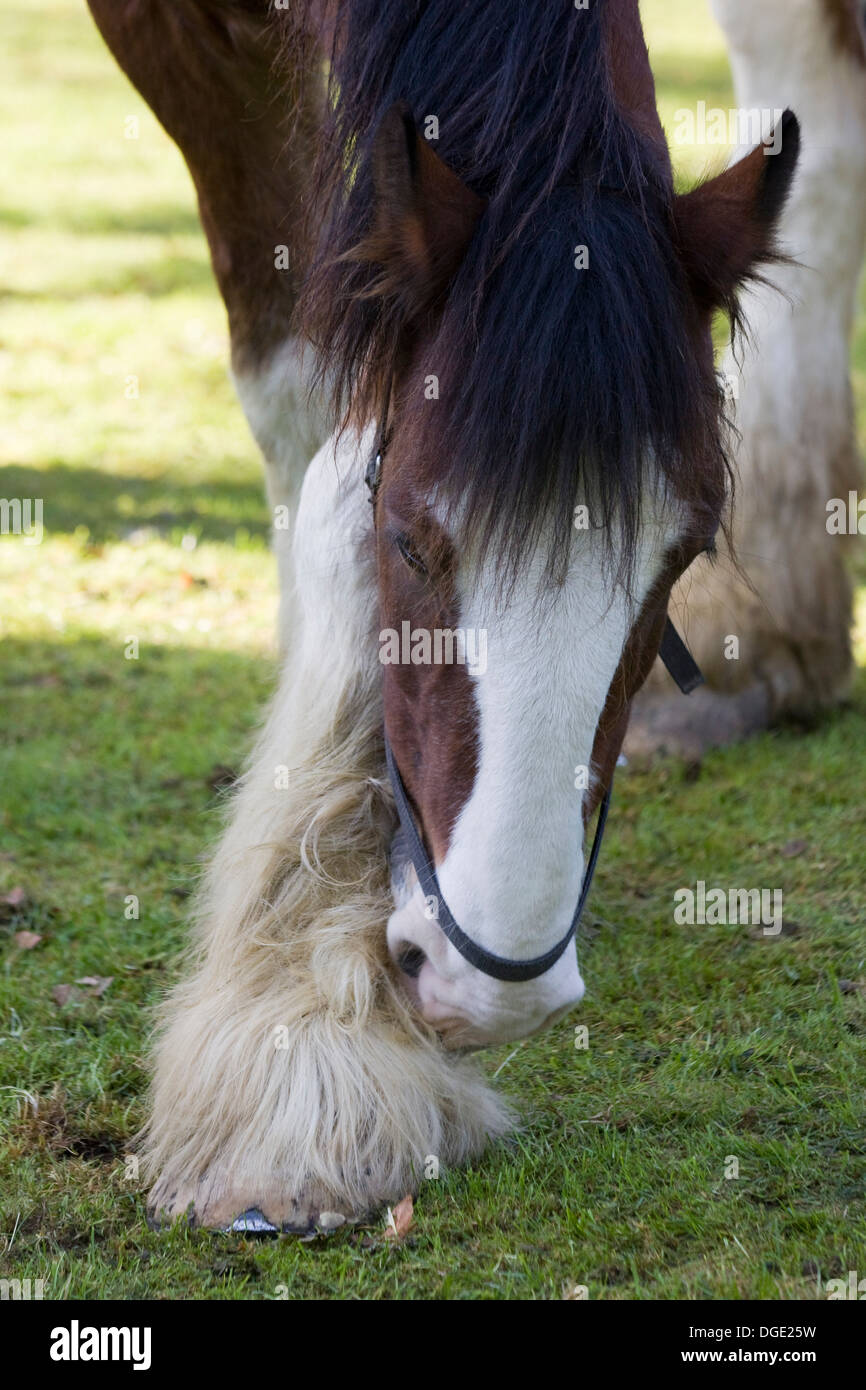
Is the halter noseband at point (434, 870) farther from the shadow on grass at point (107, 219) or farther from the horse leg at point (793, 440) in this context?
the shadow on grass at point (107, 219)

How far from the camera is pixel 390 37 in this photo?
236 centimetres

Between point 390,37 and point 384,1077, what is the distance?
1672 mm

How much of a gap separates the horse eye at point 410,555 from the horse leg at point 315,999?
479mm

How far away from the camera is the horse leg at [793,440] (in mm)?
4117

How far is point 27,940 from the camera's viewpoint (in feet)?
10.9

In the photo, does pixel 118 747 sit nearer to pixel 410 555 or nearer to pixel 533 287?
pixel 410 555

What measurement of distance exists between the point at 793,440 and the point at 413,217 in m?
2.42

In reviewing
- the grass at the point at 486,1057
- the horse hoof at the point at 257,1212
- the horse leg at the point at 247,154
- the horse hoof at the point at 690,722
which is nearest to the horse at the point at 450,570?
the horse hoof at the point at 257,1212

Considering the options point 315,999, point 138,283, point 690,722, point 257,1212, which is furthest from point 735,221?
point 138,283

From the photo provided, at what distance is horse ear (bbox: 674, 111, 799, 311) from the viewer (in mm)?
2178

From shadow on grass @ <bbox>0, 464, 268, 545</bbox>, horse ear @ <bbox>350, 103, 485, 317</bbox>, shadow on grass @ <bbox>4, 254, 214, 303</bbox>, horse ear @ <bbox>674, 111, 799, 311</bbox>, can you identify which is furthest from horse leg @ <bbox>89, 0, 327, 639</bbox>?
shadow on grass @ <bbox>4, 254, 214, 303</bbox>

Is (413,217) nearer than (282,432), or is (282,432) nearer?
(413,217)

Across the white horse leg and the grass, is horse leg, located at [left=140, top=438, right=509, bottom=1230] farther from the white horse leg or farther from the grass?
the white horse leg
